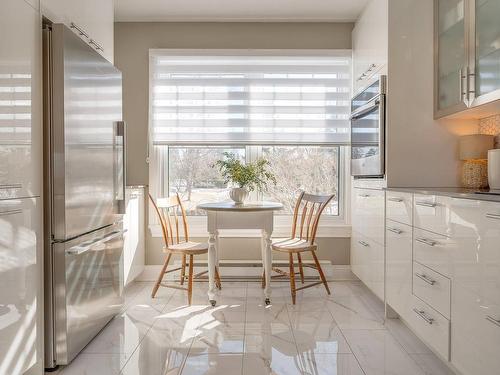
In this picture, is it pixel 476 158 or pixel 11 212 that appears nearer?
pixel 11 212

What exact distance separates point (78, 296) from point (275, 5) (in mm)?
2925

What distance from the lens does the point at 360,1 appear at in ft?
12.3

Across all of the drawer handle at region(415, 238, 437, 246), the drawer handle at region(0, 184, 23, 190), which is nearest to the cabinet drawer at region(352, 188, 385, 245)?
the drawer handle at region(415, 238, 437, 246)

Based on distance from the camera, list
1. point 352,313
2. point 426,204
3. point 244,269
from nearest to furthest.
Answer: point 426,204 < point 352,313 < point 244,269

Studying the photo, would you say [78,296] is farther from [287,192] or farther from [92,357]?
[287,192]

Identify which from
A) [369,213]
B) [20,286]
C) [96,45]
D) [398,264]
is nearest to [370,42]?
[369,213]

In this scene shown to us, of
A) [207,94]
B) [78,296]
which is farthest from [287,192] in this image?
[78,296]

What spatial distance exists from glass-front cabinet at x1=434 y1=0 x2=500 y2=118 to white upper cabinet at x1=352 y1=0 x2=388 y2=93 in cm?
36

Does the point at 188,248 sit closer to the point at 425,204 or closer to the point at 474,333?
the point at 425,204

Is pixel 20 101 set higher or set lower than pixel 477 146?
higher

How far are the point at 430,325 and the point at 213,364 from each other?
1.17 meters

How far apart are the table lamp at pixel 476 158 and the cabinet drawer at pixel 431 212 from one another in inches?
26.1

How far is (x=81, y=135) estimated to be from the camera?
235 cm

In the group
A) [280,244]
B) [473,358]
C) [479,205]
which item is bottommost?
[473,358]
